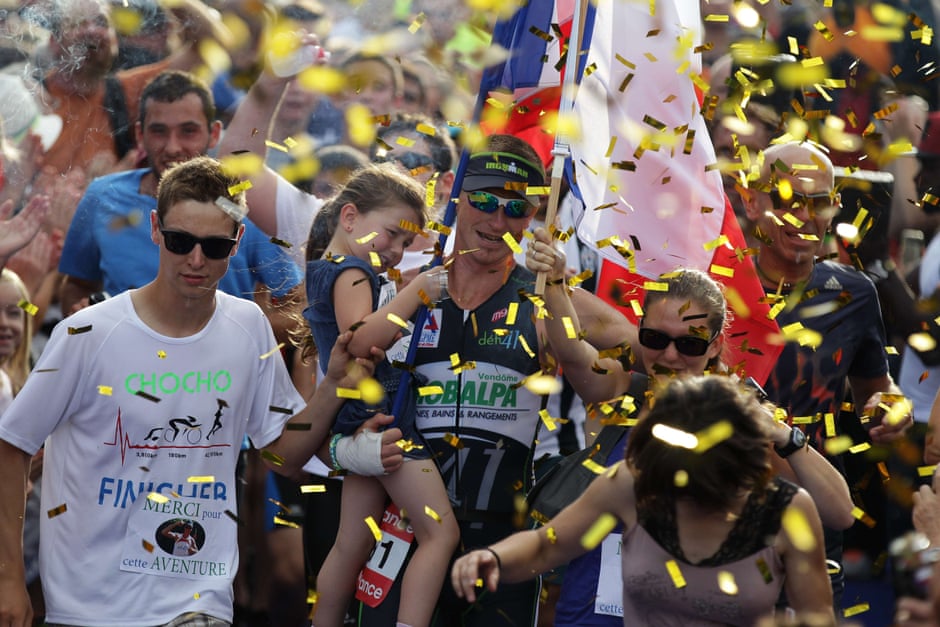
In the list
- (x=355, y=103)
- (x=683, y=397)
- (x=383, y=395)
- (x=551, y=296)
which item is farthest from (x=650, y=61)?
(x=355, y=103)

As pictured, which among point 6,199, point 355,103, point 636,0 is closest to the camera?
point 636,0

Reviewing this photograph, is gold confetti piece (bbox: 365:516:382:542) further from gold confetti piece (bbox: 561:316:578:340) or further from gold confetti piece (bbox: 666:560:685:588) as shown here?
gold confetti piece (bbox: 666:560:685:588)

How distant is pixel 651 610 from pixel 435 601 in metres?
1.21

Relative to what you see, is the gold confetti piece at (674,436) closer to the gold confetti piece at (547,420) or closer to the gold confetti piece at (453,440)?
the gold confetti piece at (547,420)

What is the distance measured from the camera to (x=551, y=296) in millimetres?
5430

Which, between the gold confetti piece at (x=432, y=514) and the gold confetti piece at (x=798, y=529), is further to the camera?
the gold confetti piece at (x=432, y=514)

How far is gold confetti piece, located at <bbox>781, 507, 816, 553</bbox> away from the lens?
4277 mm

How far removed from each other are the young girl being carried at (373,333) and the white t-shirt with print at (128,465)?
481 millimetres

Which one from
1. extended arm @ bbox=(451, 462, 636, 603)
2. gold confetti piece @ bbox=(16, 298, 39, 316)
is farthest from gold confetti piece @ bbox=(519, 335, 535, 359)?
gold confetti piece @ bbox=(16, 298, 39, 316)

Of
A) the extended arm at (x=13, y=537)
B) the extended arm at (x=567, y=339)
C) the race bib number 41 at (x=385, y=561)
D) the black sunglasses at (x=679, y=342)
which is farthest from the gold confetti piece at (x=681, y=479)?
the extended arm at (x=13, y=537)

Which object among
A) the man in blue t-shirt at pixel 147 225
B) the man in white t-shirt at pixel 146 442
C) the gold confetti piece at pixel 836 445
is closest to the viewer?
the man in white t-shirt at pixel 146 442

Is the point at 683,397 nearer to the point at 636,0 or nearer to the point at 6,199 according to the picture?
the point at 636,0

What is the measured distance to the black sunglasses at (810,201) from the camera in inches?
246

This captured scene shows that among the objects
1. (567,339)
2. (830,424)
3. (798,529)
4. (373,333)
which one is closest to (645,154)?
(567,339)
